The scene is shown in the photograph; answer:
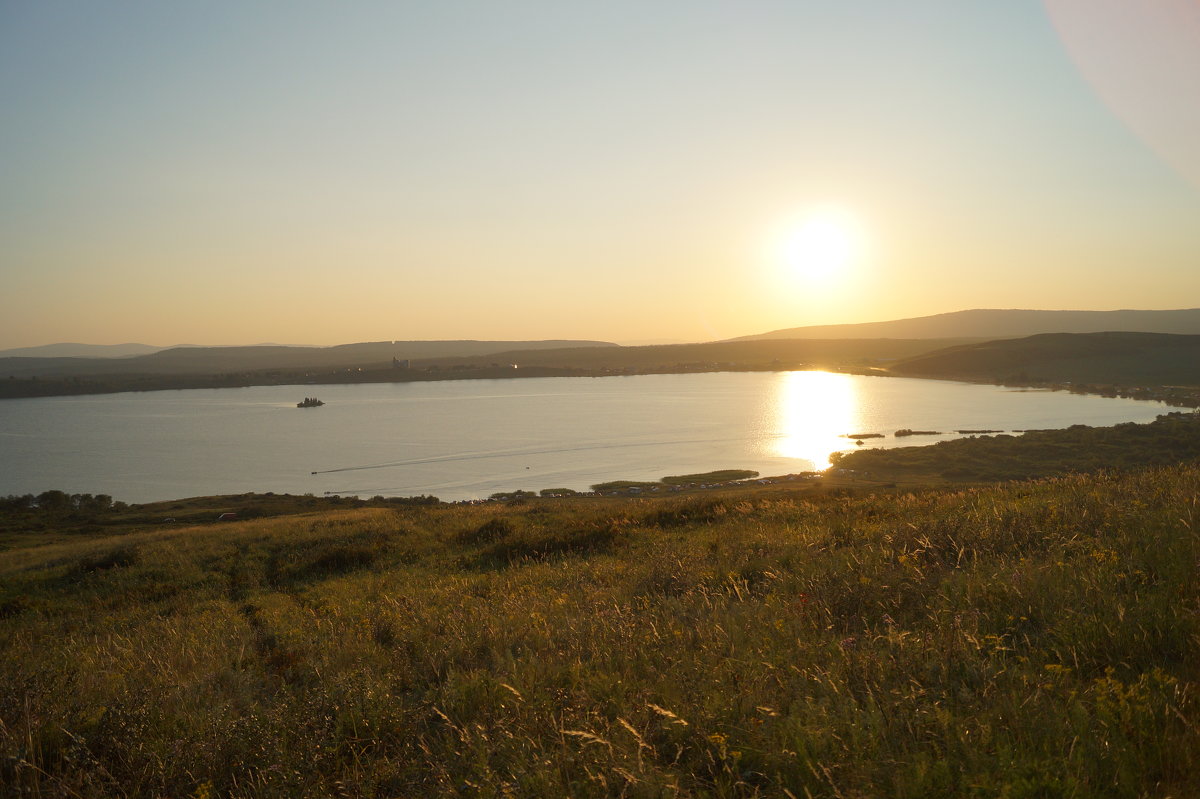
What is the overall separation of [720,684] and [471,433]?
8701cm

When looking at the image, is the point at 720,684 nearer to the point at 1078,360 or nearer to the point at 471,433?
the point at 471,433

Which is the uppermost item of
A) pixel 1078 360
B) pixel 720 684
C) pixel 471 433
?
pixel 1078 360

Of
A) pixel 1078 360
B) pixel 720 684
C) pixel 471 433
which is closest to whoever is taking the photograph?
pixel 720 684

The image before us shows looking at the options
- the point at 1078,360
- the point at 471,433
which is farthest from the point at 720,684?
the point at 1078,360

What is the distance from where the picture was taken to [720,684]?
170 inches

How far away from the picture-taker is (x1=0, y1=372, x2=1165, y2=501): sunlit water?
6412 cm

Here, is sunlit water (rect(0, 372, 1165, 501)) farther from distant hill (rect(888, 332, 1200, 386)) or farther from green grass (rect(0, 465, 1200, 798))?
green grass (rect(0, 465, 1200, 798))

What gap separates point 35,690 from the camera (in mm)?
5023

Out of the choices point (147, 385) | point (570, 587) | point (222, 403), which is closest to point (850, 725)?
point (570, 587)

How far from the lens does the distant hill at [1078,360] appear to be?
420ft

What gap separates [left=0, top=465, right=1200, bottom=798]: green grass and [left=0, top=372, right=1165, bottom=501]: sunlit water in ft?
154

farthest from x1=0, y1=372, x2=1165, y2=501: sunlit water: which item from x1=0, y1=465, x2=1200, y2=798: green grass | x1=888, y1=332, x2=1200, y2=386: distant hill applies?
x1=0, y1=465, x2=1200, y2=798: green grass

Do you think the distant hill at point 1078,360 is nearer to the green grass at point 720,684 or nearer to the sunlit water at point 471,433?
the sunlit water at point 471,433

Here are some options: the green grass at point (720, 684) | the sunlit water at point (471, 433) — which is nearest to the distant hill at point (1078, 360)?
the sunlit water at point (471, 433)
